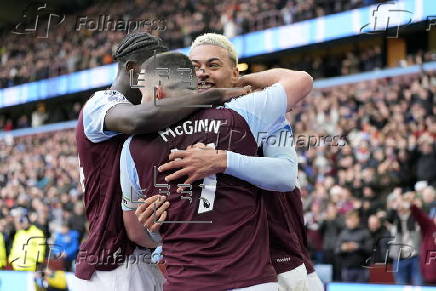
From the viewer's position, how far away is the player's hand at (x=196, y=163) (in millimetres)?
2609

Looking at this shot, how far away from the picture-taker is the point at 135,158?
2.74m

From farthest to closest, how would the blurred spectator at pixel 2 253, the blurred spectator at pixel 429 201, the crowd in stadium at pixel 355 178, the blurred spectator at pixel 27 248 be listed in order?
1. the blurred spectator at pixel 2 253
2. the blurred spectator at pixel 27 248
3. the crowd in stadium at pixel 355 178
4. the blurred spectator at pixel 429 201

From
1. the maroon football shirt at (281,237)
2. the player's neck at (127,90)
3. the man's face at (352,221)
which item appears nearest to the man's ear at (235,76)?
the player's neck at (127,90)

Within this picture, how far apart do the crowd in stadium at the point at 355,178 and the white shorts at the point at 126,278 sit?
11.3ft

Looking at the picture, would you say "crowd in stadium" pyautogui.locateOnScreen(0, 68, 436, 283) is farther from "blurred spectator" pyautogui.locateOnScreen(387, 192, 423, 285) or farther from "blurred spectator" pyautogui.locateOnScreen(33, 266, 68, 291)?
"blurred spectator" pyautogui.locateOnScreen(33, 266, 68, 291)

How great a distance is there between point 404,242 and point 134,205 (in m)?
5.86

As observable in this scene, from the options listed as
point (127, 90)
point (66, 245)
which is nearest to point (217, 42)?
point (127, 90)

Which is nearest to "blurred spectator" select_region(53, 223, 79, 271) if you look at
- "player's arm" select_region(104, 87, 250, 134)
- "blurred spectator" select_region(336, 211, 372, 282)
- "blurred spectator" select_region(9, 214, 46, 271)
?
"blurred spectator" select_region(9, 214, 46, 271)

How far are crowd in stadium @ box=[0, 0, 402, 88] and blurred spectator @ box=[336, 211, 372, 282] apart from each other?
23.1 ft

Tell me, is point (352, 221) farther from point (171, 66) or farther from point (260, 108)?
point (171, 66)

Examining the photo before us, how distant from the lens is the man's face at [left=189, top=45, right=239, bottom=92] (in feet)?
10.9

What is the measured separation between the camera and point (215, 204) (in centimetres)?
261

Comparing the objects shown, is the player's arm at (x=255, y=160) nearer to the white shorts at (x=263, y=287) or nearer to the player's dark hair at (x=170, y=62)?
the player's dark hair at (x=170, y=62)

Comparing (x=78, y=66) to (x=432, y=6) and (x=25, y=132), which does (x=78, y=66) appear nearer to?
(x=25, y=132)
